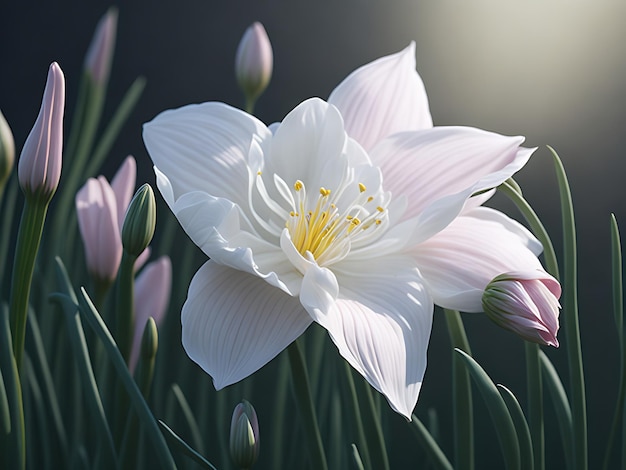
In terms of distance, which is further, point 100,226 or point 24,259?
point 100,226

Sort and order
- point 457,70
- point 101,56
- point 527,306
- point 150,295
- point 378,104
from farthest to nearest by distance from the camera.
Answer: point 457,70
point 101,56
point 150,295
point 378,104
point 527,306

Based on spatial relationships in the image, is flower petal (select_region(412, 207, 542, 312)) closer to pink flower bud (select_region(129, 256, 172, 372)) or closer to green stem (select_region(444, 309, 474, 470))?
green stem (select_region(444, 309, 474, 470))

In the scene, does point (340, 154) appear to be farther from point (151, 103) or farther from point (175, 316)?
point (151, 103)

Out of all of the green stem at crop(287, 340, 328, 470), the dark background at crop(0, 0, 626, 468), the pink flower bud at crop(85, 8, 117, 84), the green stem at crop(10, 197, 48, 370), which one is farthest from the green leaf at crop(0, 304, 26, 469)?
the dark background at crop(0, 0, 626, 468)

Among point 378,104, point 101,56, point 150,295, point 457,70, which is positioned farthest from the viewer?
point 457,70

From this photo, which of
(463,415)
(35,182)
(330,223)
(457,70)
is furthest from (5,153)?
(457,70)

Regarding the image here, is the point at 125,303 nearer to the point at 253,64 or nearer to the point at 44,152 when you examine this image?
the point at 44,152

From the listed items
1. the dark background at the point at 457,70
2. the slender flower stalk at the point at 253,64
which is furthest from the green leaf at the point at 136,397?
the dark background at the point at 457,70
